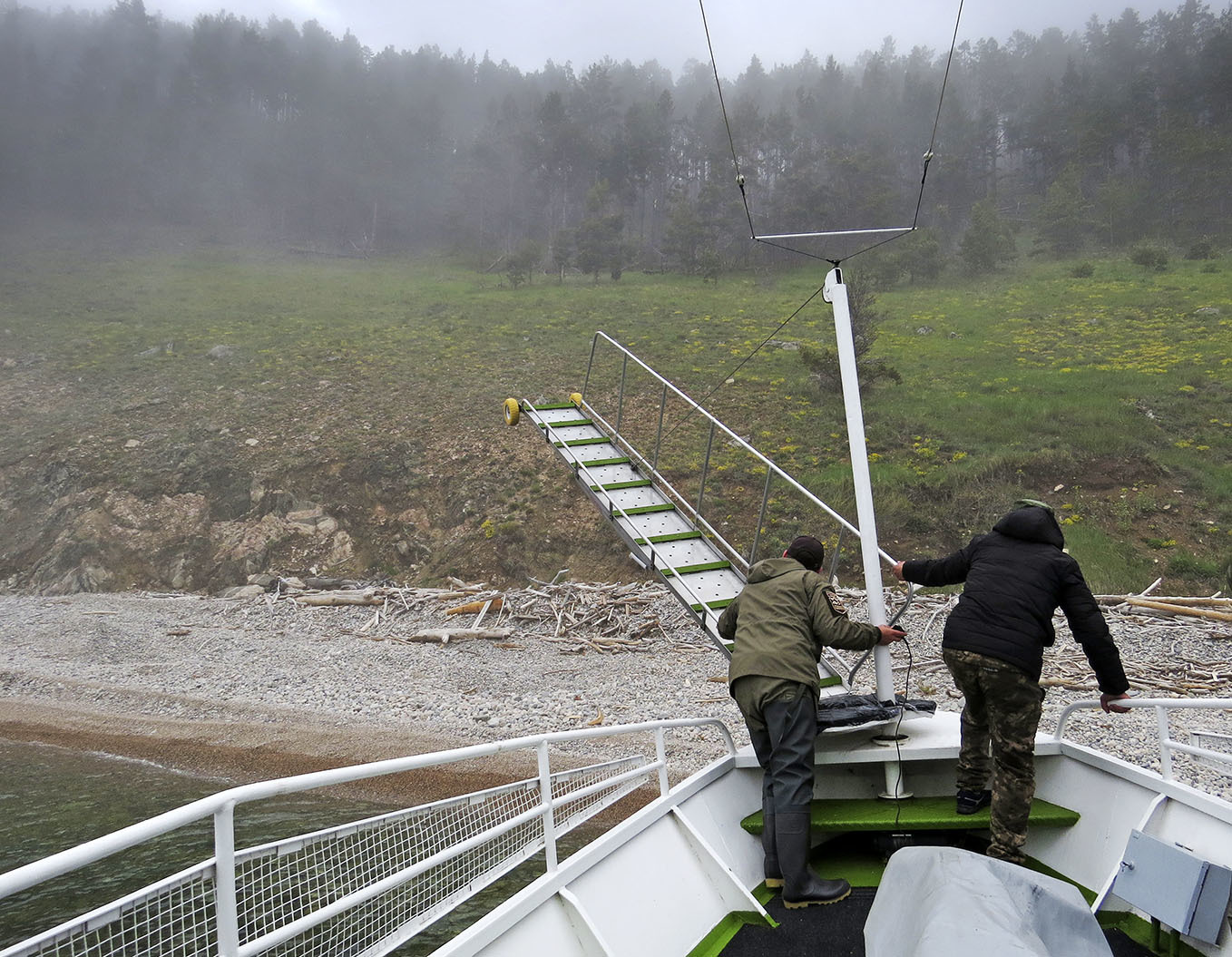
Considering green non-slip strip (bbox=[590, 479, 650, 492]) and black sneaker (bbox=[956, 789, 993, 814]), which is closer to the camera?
black sneaker (bbox=[956, 789, 993, 814])

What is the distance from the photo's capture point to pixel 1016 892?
2475 millimetres

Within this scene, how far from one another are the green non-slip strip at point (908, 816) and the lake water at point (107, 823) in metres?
3.05

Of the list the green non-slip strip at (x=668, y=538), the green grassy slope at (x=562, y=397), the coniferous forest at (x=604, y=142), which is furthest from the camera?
the coniferous forest at (x=604, y=142)

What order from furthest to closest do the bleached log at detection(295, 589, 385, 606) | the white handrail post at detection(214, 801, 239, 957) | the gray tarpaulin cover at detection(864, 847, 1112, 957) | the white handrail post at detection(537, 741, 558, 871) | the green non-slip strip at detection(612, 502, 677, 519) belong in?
the bleached log at detection(295, 589, 385, 606) → the green non-slip strip at detection(612, 502, 677, 519) → the white handrail post at detection(537, 741, 558, 871) → the gray tarpaulin cover at detection(864, 847, 1112, 957) → the white handrail post at detection(214, 801, 239, 957)

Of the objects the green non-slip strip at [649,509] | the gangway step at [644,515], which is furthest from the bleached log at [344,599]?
the green non-slip strip at [649,509]

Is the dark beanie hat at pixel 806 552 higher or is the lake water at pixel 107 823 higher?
the dark beanie hat at pixel 806 552

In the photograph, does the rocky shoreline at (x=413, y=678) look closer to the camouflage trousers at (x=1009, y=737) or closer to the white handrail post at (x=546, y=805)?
the camouflage trousers at (x=1009, y=737)

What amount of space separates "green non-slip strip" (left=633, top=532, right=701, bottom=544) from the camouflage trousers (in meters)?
3.50

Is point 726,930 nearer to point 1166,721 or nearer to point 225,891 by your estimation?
point 1166,721

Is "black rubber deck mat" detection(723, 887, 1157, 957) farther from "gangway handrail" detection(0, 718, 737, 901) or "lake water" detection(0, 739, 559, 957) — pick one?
"lake water" detection(0, 739, 559, 957)

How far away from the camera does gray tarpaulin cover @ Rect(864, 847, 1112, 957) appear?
2.27 m

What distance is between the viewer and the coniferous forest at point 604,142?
42.3m

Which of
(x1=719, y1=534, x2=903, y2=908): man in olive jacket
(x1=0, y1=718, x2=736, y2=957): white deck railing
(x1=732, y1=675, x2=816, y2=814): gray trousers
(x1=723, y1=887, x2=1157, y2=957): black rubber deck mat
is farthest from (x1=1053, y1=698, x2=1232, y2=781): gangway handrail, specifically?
(x1=0, y1=718, x2=736, y2=957): white deck railing

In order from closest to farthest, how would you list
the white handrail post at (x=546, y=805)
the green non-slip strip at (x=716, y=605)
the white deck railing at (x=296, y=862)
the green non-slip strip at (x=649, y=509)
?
1. the white deck railing at (x=296, y=862)
2. the white handrail post at (x=546, y=805)
3. the green non-slip strip at (x=716, y=605)
4. the green non-slip strip at (x=649, y=509)
